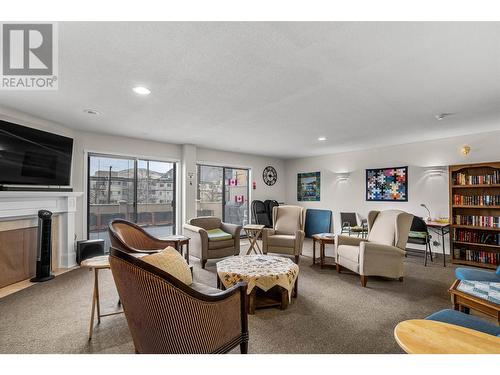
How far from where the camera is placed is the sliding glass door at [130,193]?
4793 millimetres

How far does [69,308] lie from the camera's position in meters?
2.63

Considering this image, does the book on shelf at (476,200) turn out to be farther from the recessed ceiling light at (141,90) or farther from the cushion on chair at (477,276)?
the recessed ceiling light at (141,90)

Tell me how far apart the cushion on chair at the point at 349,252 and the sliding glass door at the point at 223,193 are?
3.68m

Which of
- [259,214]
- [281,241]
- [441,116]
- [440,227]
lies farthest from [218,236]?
[440,227]

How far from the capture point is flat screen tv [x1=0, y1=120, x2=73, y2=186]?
321cm

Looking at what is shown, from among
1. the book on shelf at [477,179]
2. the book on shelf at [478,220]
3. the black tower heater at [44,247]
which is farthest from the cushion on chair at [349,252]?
the black tower heater at [44,247]

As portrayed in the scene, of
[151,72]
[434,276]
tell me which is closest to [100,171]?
[151,72]

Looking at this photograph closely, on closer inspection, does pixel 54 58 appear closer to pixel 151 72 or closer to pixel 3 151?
pixel 151 72

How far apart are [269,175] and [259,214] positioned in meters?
1.32

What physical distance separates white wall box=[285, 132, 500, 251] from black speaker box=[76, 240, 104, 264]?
17.3 ft

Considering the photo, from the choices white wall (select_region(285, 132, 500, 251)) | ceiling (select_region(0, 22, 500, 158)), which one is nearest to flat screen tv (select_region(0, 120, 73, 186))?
ceiling (select_region(0, 22, 500, 158))

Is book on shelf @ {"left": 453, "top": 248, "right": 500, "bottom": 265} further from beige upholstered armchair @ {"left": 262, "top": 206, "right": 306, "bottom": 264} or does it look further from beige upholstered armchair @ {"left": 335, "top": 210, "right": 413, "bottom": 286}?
beige upholstered armchair @ {"left": 262, "top": 206, "right": 306, "bottom": 264}

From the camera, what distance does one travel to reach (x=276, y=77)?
7.80ft

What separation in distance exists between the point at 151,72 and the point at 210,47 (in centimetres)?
72
